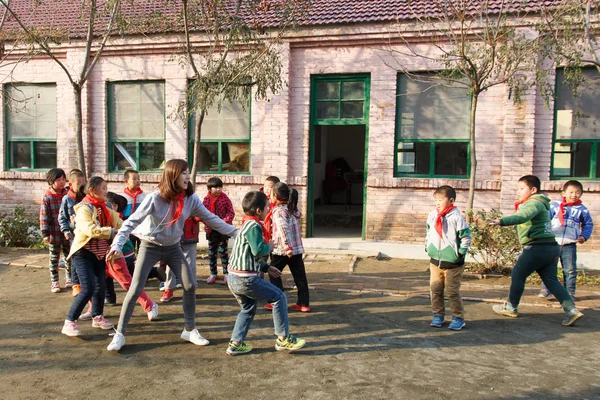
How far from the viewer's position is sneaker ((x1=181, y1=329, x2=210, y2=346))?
4.79 metres

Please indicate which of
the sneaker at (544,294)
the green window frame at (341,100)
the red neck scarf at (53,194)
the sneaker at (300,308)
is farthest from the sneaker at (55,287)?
the sneaker at (544,294)

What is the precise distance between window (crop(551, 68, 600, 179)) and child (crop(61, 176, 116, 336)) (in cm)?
800

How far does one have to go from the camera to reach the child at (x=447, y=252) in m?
5.21

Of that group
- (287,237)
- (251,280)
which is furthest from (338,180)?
(251,280)

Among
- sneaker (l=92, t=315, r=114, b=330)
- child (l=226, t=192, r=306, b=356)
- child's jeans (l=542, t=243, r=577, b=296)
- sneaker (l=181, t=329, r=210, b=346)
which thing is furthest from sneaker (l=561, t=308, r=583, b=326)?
sneaker (l=92, t=315, r=114, b=330)

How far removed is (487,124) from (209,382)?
7.52 metres

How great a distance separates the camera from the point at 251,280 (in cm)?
445

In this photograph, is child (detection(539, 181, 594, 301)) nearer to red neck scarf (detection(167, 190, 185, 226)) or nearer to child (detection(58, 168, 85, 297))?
red neck scarf (detection(167, 190, 185, 226))

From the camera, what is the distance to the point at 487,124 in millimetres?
9562

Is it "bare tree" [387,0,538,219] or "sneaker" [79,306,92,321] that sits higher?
"bare tree" [387,0,538,219]

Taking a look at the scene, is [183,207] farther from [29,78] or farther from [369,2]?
[29,78]

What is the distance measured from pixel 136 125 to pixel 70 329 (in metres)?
7.22

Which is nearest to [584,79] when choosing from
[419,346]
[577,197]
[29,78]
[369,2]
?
[577,197]

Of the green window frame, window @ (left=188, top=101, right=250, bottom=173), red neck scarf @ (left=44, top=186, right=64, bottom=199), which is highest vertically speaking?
the green window frame
